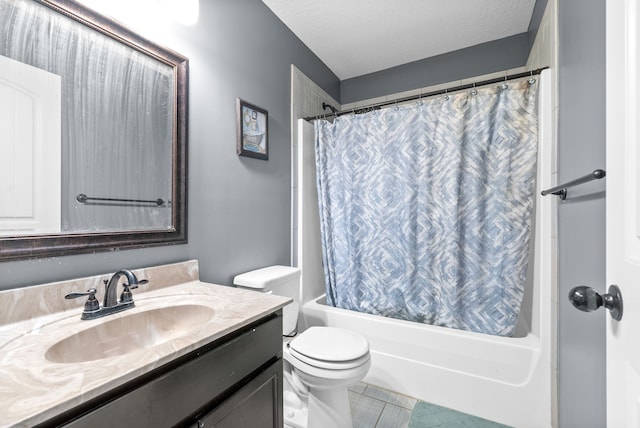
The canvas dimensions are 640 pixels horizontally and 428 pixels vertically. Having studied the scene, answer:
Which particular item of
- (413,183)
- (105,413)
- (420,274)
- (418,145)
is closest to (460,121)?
(418,145)

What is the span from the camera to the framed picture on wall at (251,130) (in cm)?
160

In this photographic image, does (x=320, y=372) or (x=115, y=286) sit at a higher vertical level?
(x=115, y=286)

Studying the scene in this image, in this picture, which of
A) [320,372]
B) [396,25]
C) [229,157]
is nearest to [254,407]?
[320,372]

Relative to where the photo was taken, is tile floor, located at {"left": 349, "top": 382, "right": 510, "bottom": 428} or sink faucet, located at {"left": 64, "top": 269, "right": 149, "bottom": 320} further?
tile floor, located at {"left": 349, "top": 382, "right": 510, "bottom": 428}

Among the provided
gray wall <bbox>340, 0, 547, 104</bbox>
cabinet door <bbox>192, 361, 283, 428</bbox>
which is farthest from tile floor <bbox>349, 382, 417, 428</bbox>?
gray wall <bbox>340, 0, 547, 104</bbox>

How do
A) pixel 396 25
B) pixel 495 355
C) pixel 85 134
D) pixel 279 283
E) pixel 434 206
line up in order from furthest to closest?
pixel 396 25 < pixel 434 206 < pixel 279 283 < pixel 495 355 < pixel 85 134

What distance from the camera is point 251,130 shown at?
5.54 ft

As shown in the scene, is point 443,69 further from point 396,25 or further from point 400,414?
point 400,414

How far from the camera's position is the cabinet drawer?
56cm

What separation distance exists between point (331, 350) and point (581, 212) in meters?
1.17

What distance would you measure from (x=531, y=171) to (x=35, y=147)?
216cm

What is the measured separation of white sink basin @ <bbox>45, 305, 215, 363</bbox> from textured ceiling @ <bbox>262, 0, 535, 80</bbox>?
1.94 metres

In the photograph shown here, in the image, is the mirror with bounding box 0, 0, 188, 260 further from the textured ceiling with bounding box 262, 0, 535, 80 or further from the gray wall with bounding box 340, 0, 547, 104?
the gray wall with bounding box 340, 0, 547, 104

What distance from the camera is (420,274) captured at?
1.81 metres
